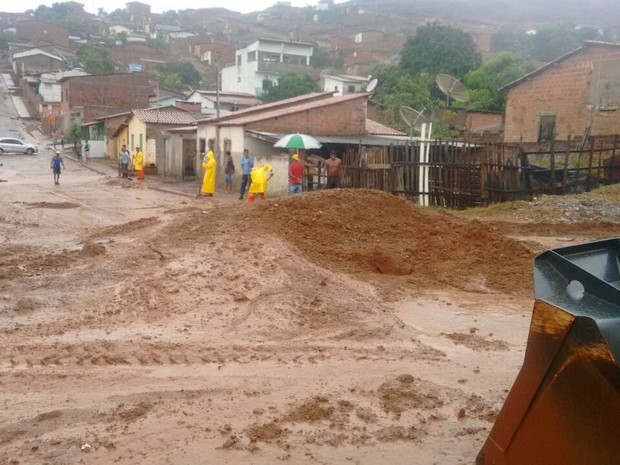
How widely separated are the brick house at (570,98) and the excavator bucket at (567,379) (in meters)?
21.2

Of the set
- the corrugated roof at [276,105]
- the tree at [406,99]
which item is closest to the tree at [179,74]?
the tree at [406,99]

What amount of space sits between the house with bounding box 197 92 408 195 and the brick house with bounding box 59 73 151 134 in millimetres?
27811

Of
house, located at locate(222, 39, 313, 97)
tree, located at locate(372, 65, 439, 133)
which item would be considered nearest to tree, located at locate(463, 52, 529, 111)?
tree, located at locate(372, 65, 439, 133)

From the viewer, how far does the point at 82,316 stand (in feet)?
22.8

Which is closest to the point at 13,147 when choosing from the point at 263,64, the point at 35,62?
the point at 263,64

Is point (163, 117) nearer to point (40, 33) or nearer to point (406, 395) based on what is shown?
point (406, 395)

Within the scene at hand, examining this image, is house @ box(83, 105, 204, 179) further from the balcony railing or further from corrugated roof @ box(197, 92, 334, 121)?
the balcony railing

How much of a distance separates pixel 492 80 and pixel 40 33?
3085 inches

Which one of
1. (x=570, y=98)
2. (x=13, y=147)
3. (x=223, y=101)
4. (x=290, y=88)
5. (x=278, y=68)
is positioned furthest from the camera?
(x=278, y=68)

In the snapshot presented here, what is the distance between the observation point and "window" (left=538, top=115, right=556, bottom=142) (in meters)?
24.6

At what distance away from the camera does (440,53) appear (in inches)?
1831

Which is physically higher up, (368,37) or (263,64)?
(368,37)

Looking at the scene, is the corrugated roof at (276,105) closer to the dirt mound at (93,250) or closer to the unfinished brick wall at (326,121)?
the unfinished brick wall at (326,121)

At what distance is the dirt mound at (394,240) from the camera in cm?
923
